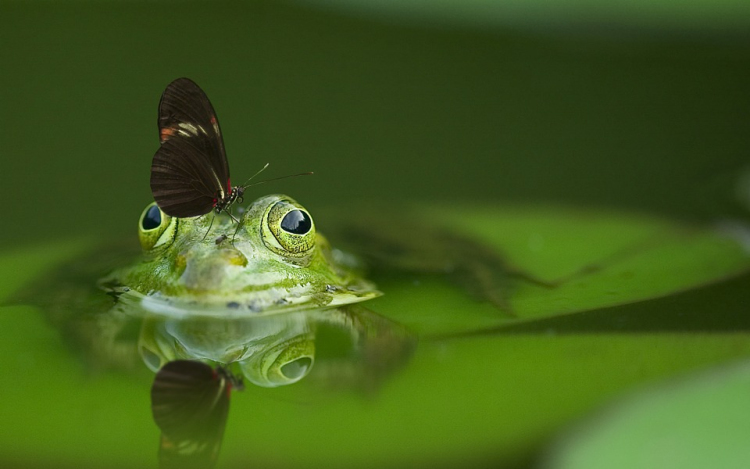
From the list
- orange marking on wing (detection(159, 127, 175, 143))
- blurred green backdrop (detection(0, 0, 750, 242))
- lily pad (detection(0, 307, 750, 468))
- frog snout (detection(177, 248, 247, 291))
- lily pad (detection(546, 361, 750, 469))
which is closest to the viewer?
lily pad (detection(546, 361, 750, 469))

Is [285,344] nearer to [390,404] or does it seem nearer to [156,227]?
[390,404]

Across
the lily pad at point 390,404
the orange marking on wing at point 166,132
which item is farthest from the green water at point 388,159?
the orange marking on wing at point 166,132

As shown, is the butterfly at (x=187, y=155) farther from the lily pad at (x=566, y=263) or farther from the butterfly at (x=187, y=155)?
the lily pad at (x=566, y=263)

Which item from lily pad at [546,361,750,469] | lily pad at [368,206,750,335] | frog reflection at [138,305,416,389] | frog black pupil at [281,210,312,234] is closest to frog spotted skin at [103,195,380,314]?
frog black pupil at [281,210,312,234]

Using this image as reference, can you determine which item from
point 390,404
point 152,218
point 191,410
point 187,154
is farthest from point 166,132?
point 390,404

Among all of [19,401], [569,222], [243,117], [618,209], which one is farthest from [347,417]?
[243,117]

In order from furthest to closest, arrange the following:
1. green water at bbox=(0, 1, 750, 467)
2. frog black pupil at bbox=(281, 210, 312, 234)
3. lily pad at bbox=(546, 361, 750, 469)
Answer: frog black pupil at bbox=(281, 210, 312, 234) → green water at bbox=(0, 1, 750, 467) → lily pad at bbox=(546, 361, 750, 469)

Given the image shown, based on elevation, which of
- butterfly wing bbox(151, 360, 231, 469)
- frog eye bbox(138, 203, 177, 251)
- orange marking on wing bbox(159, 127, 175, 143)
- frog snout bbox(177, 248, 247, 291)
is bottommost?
butterfly wing bbox(151, 360, 231, 469)

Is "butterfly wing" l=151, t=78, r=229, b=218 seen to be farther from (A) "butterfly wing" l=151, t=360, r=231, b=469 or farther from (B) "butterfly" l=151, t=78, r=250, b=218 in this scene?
(A) "butterfly wing" l=151, t=360, r=231, b=469
